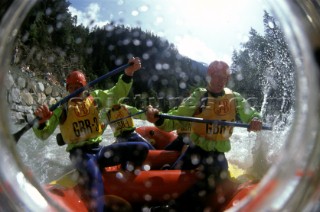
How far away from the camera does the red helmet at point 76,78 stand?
1.32 m

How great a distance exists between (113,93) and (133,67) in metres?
0.37

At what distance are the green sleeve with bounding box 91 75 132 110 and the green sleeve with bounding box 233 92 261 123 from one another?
40 cm

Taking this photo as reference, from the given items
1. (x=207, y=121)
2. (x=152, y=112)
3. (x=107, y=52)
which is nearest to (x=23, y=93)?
(x=107, y=52)

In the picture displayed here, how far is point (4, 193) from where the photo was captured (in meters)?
0.49

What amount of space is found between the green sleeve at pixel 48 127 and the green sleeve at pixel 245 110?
0.67 meters

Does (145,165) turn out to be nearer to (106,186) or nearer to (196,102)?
(106,186)

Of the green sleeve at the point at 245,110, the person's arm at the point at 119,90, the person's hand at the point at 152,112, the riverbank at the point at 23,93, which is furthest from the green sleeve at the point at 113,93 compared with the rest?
the green sleeve at the point at 245,110

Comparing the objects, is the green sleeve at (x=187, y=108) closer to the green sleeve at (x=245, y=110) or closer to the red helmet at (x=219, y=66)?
the green sleeve at (x=245, y=110)

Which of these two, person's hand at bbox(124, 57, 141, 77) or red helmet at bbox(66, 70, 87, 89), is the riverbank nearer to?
red helmet at bbox(66, 70, 87, 89)

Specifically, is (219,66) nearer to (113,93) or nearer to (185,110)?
(185,110)

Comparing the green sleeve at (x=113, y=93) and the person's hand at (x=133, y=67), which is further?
the green sleeve at (x=113, y=93)

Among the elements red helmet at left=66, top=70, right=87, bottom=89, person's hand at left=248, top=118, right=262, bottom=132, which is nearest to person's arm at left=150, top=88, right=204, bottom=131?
person's hand at left=248, top=118, right=262, bottom=132

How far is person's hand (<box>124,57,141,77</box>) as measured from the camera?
1.25m

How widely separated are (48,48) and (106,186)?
69cm
